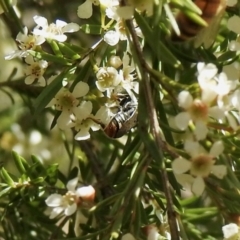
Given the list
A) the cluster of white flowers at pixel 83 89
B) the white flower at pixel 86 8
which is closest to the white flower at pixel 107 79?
the cluster of white flowers at pixel 83 89

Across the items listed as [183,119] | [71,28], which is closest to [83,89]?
[71,28]

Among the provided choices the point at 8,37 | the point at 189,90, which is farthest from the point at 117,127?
Result: the point at 8,37

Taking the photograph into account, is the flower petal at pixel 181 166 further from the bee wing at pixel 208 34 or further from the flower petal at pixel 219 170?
the bee wing at pixel 208 34

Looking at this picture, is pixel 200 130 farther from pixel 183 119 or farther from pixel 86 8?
pixel 86 8


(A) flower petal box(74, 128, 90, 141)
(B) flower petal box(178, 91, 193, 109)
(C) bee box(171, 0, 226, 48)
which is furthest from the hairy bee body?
(A) flower petal box(74, 128, 90, 141)

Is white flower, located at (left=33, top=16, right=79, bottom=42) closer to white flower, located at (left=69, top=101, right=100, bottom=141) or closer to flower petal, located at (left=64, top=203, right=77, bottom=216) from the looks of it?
white flower, located at (left=69, top=101, right=100, bottom=141)

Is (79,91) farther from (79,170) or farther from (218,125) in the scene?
(79,170)
